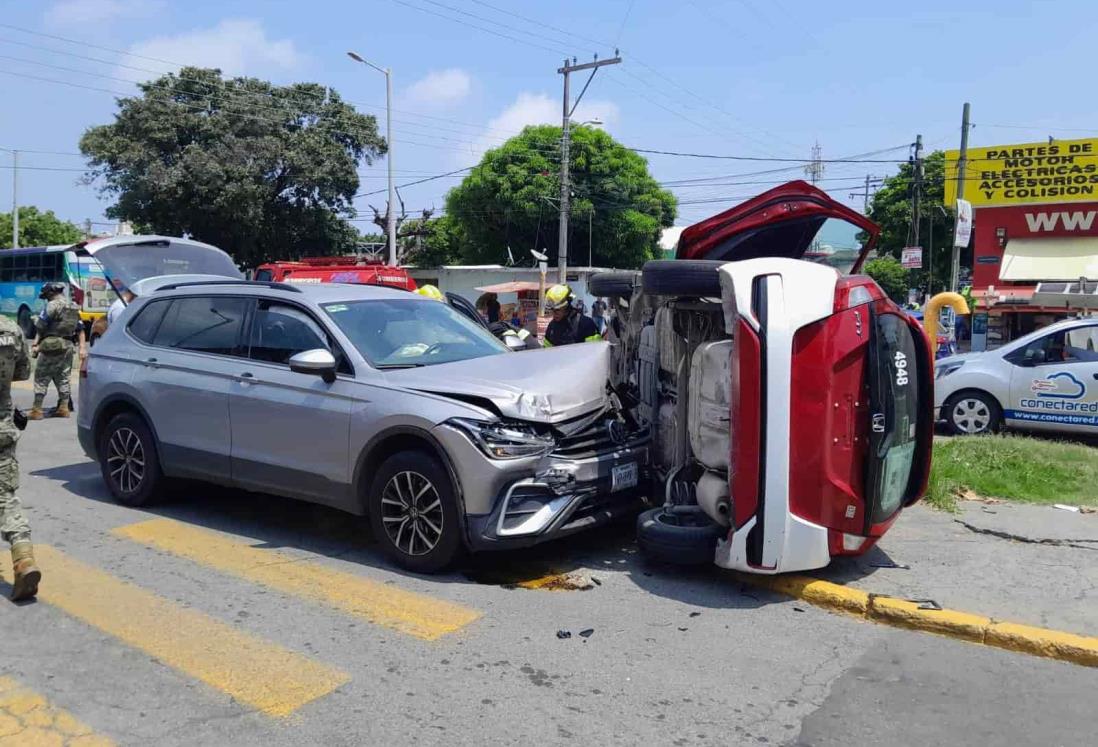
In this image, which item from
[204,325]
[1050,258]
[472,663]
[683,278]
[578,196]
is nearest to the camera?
[472,663]

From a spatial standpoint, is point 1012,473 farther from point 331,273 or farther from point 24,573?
point 331,273

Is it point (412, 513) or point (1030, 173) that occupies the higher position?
point (1030, 173)

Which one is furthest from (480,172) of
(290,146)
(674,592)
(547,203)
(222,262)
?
(674,592)

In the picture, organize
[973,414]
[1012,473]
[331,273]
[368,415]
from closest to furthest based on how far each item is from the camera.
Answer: [368,415] → [1012,473] → [973,414] → [331,273]

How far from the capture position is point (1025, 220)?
2944cm

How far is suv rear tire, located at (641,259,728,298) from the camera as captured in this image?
5336 mm

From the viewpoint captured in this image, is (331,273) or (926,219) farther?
(926,219)

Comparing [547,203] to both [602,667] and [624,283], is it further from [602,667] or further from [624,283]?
[602,667]

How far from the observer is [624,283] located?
6.81 m

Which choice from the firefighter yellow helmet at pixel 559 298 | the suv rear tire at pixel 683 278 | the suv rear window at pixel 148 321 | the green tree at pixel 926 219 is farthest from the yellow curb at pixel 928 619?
the green tree at pixel 926 219

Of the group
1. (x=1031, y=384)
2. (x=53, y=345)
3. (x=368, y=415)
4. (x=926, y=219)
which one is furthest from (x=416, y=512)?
(x=926, y=219)

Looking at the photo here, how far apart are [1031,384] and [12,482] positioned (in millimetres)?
10461

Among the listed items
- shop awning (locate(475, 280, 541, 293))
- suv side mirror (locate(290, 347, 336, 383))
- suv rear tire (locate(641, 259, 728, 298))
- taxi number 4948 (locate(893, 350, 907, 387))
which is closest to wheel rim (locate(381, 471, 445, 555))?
suv side mirror (locate(290, 347, 336, 383))

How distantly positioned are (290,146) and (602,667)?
3514 cm
